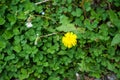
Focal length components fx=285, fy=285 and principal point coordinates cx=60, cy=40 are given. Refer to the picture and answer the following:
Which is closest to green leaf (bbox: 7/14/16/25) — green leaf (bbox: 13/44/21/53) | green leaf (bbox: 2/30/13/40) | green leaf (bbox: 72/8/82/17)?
green leaf (bbox: 2/30/13/40)

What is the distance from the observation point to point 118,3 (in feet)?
10.9

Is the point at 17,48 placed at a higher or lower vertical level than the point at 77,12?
lower

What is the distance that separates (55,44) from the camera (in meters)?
3.23

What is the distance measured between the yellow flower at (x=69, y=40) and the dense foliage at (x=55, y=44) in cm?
7

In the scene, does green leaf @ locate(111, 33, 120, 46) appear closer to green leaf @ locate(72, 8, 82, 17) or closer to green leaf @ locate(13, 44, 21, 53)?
green leaf @ locate(72, 8, 82, 17)

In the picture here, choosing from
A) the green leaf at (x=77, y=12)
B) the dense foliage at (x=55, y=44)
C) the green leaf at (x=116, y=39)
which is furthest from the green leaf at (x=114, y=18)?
the green leaf at (x=77, y=12)

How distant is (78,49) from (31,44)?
0.54 meters

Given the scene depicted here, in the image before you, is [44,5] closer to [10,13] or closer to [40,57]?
[10,13]

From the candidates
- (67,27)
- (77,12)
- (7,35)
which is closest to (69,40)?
(67,27)

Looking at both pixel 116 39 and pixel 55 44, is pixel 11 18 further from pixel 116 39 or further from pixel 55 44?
pixel 116 39

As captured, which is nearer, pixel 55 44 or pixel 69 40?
pixel 69 40

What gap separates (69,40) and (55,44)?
0.20 m

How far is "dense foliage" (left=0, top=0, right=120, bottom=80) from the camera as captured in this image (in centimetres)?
319

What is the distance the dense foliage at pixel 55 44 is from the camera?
3189 mm
